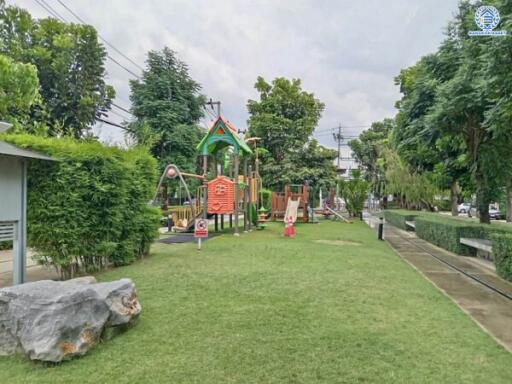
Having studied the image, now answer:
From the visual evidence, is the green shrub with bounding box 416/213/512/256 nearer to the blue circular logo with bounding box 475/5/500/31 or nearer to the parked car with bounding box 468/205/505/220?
the blue circular logo with bounding box 475/5/500/31

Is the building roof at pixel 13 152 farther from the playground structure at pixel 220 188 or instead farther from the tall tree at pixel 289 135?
the tall tree at pixel 289 135

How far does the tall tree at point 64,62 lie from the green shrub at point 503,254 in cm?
1850

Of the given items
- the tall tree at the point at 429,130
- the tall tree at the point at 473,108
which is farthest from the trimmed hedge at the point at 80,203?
the tall tree at the point at 429,130

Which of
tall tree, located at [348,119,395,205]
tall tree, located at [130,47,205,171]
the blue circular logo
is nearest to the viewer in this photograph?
the blue circular logo

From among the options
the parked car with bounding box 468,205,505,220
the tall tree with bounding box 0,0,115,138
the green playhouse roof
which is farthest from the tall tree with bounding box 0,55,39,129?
the parked car with bounding box 468,205,505,220

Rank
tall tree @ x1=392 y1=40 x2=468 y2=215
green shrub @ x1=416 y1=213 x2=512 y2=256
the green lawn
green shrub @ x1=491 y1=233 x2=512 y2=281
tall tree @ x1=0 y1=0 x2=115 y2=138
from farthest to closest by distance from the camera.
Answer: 1. tall tree @ x1=0 y1=0 x2=115 y2=138
2. tall tree @ x1=392 y1=40 x2=468 y2=215
3. green shrub @ x1=416 y1=213 x2=512 y2=256
4. green shrub @ x1=491 y1=233 x2=512 y2=281
5. the green lawn

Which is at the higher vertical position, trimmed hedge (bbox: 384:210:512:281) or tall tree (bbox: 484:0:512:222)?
tall tree (bbox: 484:0:512:222)

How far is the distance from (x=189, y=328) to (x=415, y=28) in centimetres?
1180

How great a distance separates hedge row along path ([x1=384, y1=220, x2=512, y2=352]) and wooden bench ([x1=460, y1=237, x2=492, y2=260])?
40 cm

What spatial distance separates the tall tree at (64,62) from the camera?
1939 centimetres

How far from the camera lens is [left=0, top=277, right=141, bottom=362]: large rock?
299cm

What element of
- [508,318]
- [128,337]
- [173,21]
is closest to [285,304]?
[128,337]

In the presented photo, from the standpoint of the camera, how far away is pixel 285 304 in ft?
15.2

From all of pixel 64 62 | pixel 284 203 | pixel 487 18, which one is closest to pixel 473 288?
pixel 487 18
